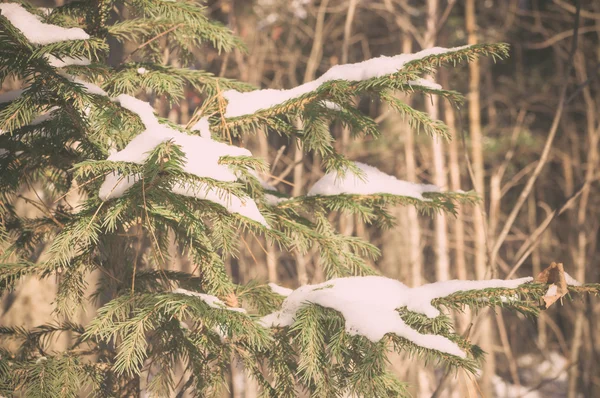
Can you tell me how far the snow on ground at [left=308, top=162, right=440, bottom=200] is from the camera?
1.81 meters

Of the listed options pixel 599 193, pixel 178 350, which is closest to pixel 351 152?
pixel 599 193

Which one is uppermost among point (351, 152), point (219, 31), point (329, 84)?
point (351, 152)

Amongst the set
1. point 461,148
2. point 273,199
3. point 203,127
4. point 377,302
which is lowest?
point 377,302

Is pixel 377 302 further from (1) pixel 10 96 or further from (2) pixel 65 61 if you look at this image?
(1) pixel 10 96

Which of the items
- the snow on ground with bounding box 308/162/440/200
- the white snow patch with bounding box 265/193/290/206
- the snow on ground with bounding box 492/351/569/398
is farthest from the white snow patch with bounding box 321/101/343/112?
the snow on ground with bounding box 492/351/569/398

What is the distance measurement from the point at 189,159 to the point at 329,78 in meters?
0.58

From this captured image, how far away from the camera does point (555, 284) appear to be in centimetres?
136

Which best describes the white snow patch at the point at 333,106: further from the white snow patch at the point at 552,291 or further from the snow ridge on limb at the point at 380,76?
the white snow patch at the point at 552,291

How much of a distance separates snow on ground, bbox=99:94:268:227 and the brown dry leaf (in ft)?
2.74

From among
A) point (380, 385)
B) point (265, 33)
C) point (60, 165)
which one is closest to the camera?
point (380, 385)

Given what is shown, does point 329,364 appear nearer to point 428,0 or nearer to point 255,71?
point 428,0

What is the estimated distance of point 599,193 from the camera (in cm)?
861

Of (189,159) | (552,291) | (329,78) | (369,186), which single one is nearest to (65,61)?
(189,159)

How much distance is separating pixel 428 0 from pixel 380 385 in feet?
15.3
